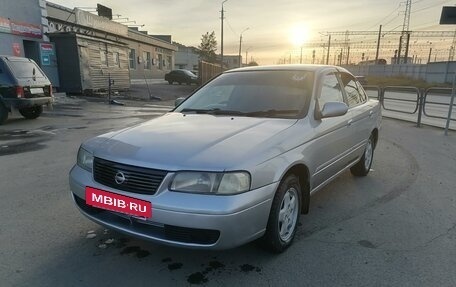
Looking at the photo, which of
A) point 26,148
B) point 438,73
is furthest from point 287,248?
point 438,73

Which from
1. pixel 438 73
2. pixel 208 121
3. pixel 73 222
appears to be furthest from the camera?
pixel 438 73

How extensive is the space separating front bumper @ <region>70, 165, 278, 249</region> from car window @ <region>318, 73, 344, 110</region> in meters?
1.63

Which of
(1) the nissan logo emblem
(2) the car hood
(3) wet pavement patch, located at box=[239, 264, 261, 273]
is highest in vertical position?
(2) the car hood

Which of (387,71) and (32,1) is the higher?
(32,1)

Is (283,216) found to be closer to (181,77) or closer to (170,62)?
(181,77)

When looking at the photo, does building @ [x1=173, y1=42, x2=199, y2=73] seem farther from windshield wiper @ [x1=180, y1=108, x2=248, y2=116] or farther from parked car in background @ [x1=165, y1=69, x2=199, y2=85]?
windshield wiper @ [x1=180, y1=108, x2=248, y2=116]

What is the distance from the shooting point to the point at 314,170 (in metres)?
3.56

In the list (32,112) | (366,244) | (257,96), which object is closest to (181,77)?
(32,112)

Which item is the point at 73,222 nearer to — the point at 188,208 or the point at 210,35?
→ the point at 188,208

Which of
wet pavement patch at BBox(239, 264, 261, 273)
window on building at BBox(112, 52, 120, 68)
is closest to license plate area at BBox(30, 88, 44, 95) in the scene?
wet pavement patch at BBox(239, 264, 261, 273)

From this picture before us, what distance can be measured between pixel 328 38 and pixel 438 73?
110 ft

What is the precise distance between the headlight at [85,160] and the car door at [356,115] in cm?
297

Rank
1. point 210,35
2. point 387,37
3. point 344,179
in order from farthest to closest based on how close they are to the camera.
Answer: point 387,37, point 210,35, point 344,179

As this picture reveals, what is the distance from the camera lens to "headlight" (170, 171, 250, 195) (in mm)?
2547
